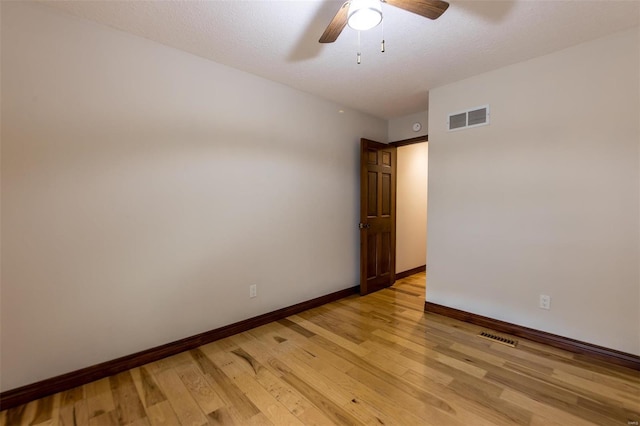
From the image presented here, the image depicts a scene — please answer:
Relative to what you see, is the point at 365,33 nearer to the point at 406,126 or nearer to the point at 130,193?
the point at 130,193

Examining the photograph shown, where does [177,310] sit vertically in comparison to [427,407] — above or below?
above

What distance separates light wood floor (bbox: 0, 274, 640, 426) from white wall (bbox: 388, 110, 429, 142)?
8.70ft

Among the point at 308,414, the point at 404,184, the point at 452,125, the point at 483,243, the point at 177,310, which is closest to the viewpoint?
the point at 308,414

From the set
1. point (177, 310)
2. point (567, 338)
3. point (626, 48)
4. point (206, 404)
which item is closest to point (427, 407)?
point (206, 404)

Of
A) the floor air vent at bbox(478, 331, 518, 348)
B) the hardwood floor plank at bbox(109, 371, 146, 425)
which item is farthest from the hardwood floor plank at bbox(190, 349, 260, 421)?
the floor air vent at bbox(478, 331, 518, 348)

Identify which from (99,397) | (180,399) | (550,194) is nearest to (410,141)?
(550,194)

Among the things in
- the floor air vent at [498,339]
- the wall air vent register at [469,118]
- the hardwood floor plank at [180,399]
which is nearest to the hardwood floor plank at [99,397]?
the hardwood floor plank at [180,399]

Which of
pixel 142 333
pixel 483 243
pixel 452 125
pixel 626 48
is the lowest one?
pixel 142 333

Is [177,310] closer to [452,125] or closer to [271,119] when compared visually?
[271,119]

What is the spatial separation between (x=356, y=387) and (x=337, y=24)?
2322 mm

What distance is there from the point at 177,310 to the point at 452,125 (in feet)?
10.8

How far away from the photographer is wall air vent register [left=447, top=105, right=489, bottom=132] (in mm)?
2875

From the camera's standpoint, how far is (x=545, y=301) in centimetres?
255

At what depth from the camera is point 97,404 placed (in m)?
1.81
